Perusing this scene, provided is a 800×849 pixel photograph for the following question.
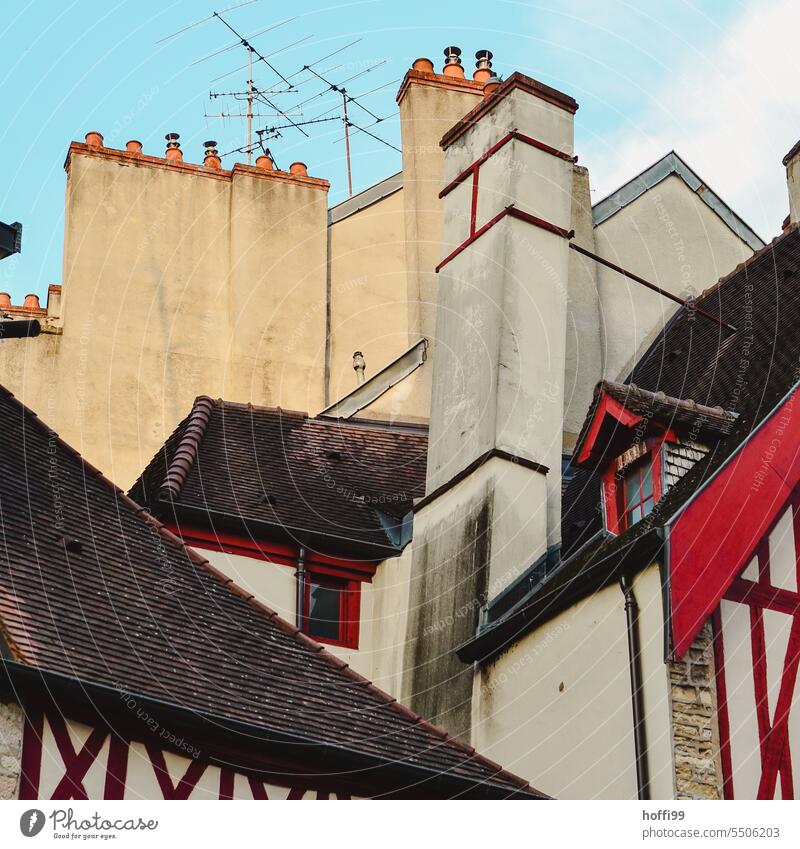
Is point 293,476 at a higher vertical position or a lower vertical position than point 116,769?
higher

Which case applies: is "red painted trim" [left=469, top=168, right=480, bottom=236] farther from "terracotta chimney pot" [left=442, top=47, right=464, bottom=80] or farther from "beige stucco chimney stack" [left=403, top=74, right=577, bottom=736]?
"terracotta chimney pot" [left=442, top=47, right=464, bottom=80]

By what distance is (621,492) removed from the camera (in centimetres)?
1292

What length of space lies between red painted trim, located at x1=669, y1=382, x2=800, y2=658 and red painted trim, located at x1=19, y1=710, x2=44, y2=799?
387 centimetres

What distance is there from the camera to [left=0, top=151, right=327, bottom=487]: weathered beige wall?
19109 millimetres

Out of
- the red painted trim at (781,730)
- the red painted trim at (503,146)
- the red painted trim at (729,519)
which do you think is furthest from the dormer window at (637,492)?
the red painted trim at (503,146)

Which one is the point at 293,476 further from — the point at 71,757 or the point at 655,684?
the point at 71,757

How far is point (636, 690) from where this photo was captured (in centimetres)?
1123

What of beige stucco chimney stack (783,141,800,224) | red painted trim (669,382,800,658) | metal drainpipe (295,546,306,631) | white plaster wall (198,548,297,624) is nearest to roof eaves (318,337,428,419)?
metal drainpipe (295,546,306,631)

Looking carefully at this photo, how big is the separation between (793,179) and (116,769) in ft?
35.2

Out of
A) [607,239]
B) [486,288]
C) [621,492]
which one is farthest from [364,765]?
[607,239]

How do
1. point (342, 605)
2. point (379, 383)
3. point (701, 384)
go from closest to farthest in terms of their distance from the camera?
point (342, 605) < point (701, 384) < point (379, 383)

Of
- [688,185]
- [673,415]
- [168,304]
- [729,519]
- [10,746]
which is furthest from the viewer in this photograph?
[168,304]

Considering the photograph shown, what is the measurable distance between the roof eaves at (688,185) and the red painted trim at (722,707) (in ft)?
27.5
